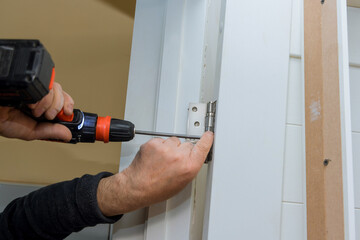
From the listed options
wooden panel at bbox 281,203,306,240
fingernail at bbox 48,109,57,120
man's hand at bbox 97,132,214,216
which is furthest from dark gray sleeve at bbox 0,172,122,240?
wooden panel at bbox 281,203,306,240

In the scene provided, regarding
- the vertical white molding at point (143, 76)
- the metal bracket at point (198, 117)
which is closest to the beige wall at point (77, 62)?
the vertical white molding at point (143, 76)

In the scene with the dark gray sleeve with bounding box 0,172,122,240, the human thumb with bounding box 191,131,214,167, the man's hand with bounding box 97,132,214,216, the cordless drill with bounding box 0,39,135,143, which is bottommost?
the dark gray sleeve with bounding box 0,172,122,240

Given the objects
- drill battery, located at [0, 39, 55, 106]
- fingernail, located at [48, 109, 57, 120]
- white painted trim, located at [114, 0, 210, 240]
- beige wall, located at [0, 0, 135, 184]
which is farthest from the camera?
beige wall, located at [0, 0, 135, 184]

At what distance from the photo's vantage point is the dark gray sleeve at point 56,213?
54 centimetres

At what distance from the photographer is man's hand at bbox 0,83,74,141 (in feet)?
1.63

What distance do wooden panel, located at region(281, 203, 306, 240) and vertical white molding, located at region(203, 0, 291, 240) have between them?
0.09ft

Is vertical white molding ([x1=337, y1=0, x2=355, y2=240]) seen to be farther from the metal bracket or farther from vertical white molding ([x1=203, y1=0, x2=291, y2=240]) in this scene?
the metal bracket

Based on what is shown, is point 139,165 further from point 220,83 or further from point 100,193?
point 220,83

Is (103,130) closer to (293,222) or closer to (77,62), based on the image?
(293,222)

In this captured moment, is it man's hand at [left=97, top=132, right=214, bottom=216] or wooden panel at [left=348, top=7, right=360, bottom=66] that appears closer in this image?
man's hand at [left=97, top=132, right=214, bottom=216]

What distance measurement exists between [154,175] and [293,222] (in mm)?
281

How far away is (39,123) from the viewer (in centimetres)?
55

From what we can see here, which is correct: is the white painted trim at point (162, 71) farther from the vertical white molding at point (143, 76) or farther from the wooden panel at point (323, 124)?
the wooden panel at point (323, 124)

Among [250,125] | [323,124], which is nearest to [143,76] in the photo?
[250,125]
